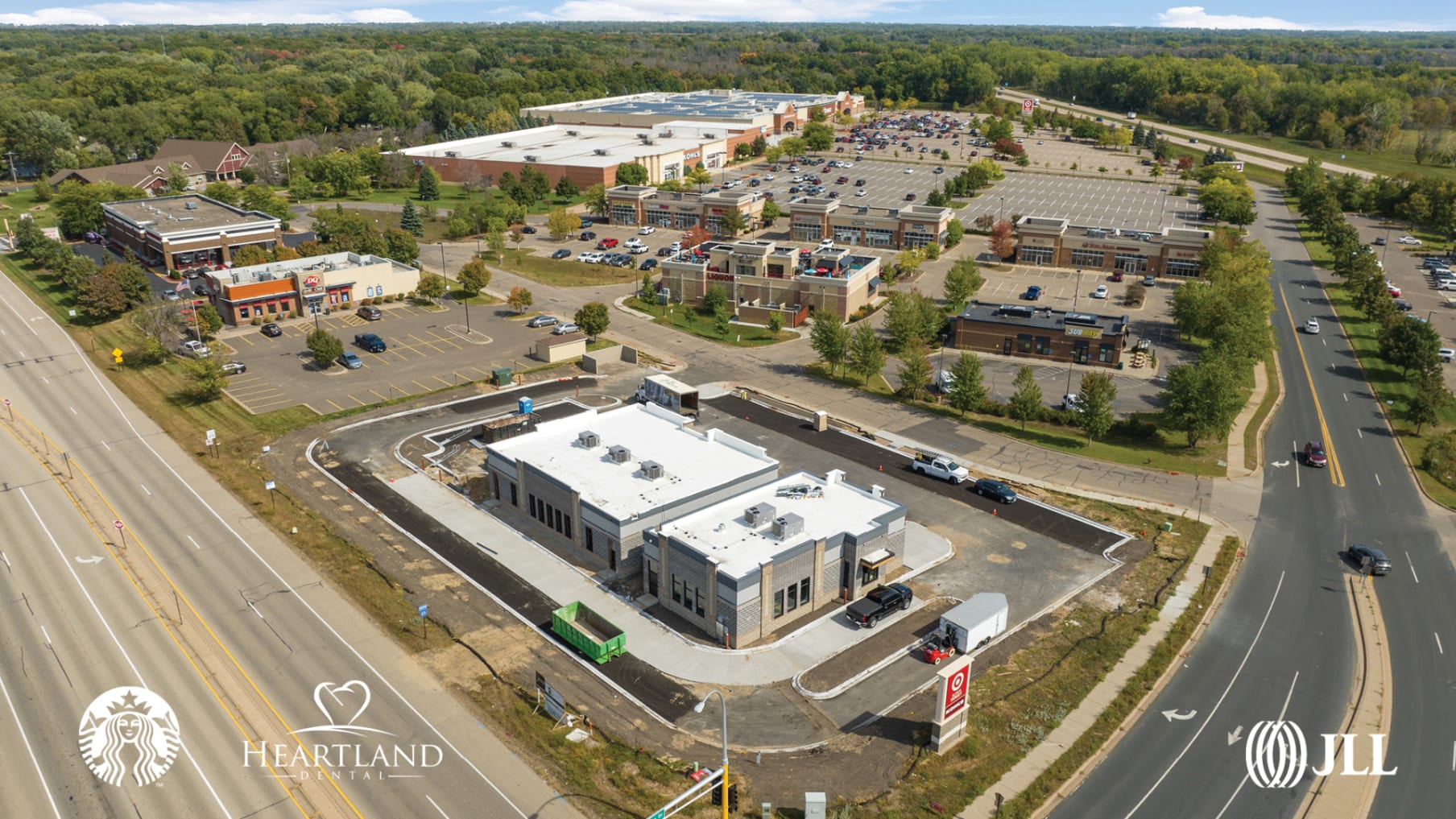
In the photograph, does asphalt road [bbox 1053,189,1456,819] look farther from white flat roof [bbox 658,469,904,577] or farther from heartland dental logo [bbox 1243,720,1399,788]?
white flat roof [bbox 658,469,904,577]

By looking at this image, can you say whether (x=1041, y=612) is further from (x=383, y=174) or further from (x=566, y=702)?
(x=383, y=174)

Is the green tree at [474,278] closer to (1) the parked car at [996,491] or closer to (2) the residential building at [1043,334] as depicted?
(2) the residential building at [1043,334]

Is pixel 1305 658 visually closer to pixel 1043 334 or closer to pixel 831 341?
pixel 831 341

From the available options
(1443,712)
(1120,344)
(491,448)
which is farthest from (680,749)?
(1120,344)

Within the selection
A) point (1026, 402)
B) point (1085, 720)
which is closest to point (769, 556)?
point (1085, 720)

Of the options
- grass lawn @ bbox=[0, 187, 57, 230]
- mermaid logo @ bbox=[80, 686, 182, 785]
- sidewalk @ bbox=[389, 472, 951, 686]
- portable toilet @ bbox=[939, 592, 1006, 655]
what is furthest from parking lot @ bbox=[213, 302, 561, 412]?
grass lawn @ bbox=[0, 187, 57, 230]

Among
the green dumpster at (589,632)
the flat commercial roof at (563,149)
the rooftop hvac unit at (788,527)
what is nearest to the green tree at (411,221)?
the flat commercial roof at (563,149)
